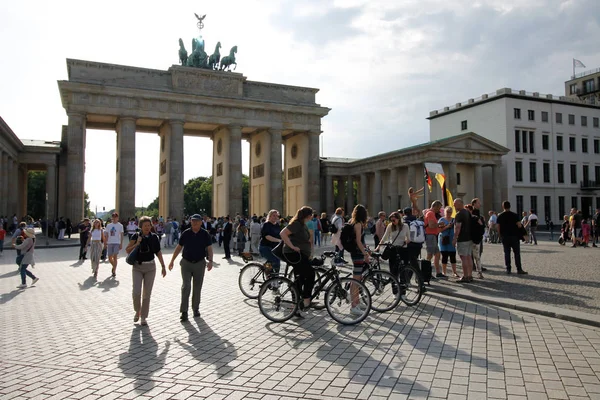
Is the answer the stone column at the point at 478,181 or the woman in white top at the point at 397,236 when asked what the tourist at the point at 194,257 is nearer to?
the woman in white top at the point at 397,236

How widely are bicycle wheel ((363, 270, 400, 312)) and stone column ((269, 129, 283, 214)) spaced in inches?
1668

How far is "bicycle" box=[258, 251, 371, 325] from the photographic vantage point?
838cm

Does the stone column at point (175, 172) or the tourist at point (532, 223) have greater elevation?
the stone column at point (175, 172)

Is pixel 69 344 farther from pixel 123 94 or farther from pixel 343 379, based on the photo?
pixel 123 94

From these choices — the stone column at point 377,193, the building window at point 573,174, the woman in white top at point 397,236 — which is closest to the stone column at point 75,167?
the stone column at point 377,193

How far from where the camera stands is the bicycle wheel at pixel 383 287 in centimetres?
936

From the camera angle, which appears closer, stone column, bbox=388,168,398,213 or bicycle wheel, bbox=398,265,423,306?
bicycle wheel, bbox=398,265,423,306

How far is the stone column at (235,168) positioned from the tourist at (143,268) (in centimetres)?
4197

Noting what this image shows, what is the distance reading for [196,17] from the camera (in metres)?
54.9

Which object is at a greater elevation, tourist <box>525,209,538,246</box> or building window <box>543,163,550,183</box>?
building window <box>543,163,550,183</box>

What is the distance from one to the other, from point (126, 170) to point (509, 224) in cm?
3877

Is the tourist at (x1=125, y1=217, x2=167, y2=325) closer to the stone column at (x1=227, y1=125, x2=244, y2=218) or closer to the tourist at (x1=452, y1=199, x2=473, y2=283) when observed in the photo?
the tourist at (x1=452, y1=199, x2=473, y2=283)

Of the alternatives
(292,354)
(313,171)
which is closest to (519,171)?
(313,171)

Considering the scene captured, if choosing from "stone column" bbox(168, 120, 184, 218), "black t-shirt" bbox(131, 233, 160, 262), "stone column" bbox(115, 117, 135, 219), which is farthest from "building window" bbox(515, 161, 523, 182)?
"black t-shirt" bbox(131, 233, 160, 262)
